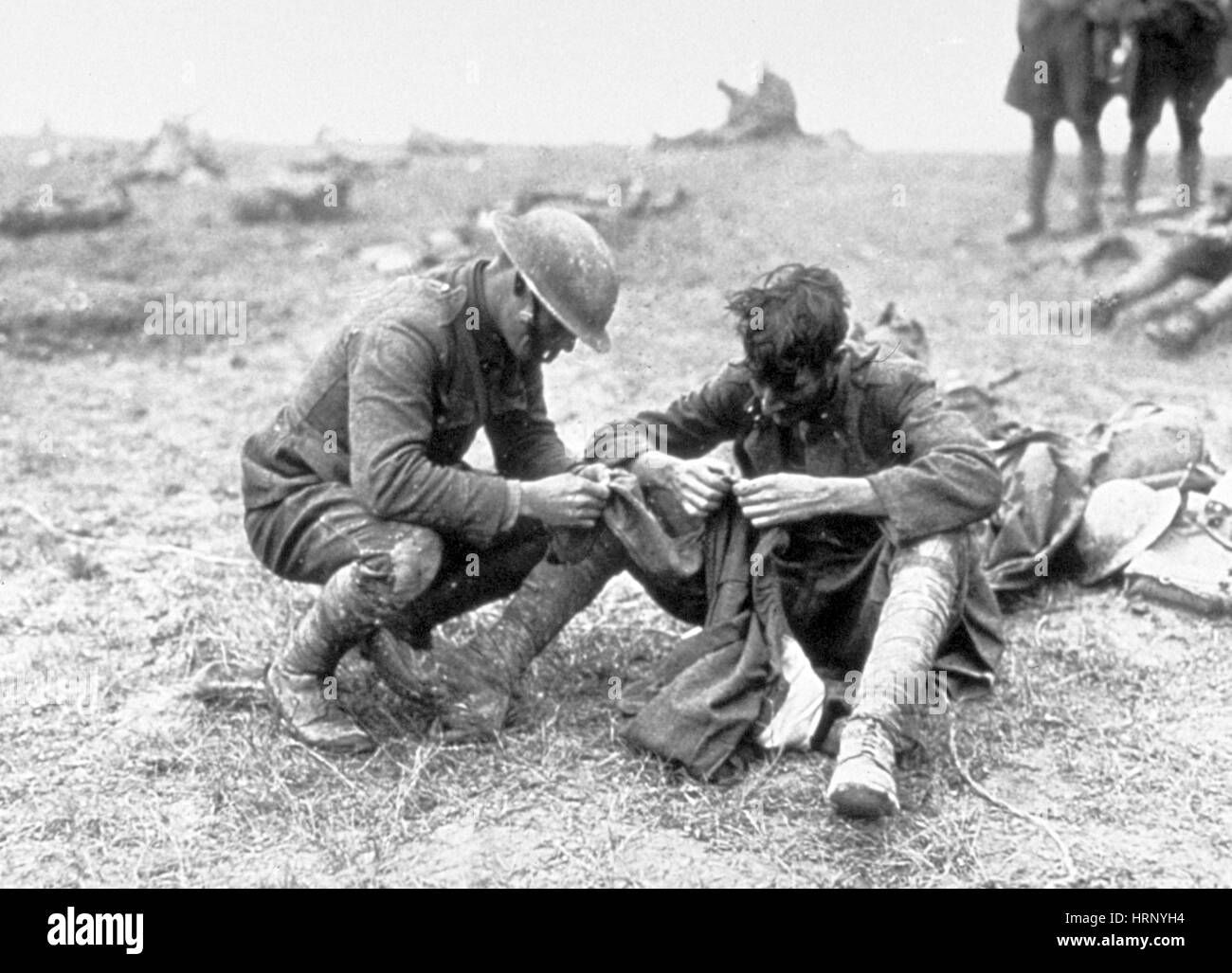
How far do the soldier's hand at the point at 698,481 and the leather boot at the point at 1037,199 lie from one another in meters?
9.28

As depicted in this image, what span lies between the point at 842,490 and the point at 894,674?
544 mm

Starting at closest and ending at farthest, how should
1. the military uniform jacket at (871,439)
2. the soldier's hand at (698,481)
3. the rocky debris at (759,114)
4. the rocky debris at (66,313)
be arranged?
the military uniform jacket at (871,439) → the soldier's hand at (698,481) → the rocky debris at (66,313) → the rocky debris at (759,114)

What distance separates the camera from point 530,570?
4316 millimetres

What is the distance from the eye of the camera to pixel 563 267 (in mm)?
3834

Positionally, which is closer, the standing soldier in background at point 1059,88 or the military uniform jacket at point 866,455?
the military uniform jacket at point 866,455

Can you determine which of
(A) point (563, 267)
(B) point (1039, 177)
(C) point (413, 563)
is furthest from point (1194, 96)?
(C) point (413, 563)

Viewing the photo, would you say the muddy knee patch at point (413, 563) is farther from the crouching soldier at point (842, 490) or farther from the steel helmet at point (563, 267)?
the steel helmet at point (563, 267)

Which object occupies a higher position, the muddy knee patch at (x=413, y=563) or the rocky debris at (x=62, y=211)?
the rocky debris at (x=62, y=211)

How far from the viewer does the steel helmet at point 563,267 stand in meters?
3.83

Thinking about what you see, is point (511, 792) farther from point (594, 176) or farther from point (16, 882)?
point (594, 176)

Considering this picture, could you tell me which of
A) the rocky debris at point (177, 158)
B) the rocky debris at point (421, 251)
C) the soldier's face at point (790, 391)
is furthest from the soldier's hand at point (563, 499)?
the rocky debris at point (177, 158)

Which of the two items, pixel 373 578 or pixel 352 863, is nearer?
pixel 352 863
